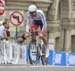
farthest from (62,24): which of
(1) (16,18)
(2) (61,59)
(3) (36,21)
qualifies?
(3) (36,21)

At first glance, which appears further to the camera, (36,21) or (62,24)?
(62,24)

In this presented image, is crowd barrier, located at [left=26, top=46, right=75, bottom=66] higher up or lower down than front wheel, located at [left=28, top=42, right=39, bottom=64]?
lower down

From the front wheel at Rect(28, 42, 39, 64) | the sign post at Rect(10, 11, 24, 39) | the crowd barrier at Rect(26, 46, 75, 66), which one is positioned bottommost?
the crowd barrier at Rect(26, 46, 75, 66)

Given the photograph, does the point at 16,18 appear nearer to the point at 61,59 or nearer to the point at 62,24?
the point at 61,59

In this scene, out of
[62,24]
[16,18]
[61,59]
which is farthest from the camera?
[62,24]

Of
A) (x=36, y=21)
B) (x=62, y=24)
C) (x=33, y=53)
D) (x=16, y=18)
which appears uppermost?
(x=36, y=21)

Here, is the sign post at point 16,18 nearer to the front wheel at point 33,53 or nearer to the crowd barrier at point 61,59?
the crowd barrier at point 61,59

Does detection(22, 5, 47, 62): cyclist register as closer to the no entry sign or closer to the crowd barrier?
the no entry sign

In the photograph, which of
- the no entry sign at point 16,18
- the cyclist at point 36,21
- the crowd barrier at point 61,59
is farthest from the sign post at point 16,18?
the cyclist at point 36,21

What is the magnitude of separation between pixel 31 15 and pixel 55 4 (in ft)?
92.0

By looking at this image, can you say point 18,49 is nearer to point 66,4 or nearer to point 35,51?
point 35,51

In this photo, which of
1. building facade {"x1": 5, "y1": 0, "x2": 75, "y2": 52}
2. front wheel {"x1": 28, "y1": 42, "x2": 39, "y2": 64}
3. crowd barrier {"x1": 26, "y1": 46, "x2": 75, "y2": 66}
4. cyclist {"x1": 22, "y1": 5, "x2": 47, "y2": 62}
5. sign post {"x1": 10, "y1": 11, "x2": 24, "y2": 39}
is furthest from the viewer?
building facade {"x1": 5, "y1": 0, "x2": 75, "y2": 52}

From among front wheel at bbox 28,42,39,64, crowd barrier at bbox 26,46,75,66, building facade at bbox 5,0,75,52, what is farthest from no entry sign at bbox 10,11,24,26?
building facade at bbox 5,0,75,52

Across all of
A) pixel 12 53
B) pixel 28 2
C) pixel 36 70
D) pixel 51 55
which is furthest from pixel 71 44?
pixel 36 70
